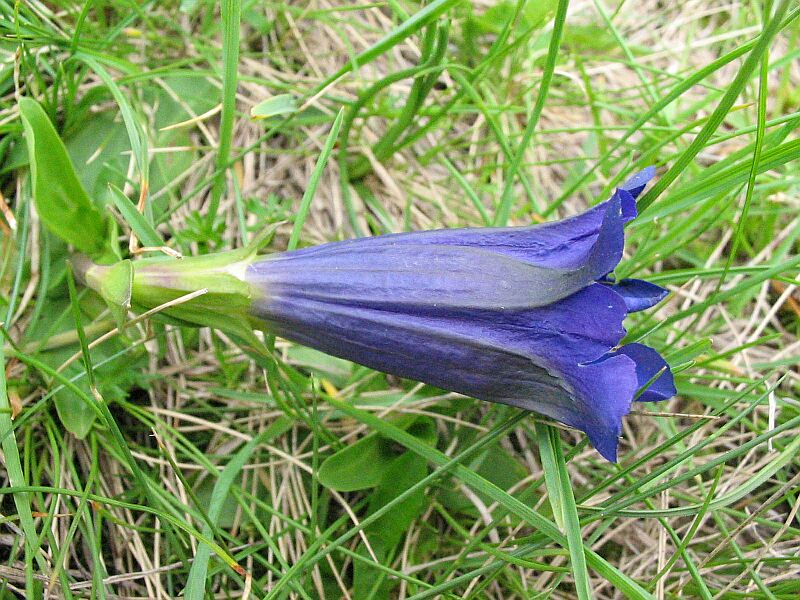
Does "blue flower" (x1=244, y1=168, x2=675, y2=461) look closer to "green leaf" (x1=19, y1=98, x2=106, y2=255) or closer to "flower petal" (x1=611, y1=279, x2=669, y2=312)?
"flower petal" (x1=611, y1=279, x2=669, y2=312)

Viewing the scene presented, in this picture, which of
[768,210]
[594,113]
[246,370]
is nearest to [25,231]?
[246,370]

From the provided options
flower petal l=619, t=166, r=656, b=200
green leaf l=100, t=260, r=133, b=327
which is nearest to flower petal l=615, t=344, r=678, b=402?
flower petal l=619, t=166, r=656, b=200

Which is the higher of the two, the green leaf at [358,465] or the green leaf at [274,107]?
the green leaf at [274,107]

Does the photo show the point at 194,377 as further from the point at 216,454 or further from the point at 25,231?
the point at 25,231

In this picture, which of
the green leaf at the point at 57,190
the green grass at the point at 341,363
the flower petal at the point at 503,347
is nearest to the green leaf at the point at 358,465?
the green grass at the point at 341,363

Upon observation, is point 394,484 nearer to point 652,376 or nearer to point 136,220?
point 652,376

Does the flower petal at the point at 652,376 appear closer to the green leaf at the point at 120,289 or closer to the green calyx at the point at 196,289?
the green calyx at the point at 196,289
